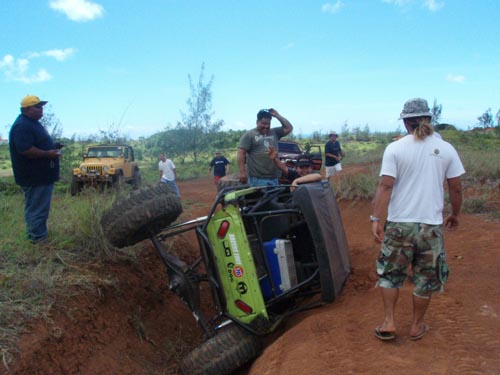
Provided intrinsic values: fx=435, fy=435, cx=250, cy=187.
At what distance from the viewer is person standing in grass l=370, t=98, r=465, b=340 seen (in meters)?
3.12

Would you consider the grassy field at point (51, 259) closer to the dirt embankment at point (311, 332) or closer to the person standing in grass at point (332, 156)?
the dirt embankment at point (311, 332)

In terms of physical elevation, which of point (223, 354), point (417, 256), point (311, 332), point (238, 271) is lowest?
point (223, 354)

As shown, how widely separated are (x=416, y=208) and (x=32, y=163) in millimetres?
3933

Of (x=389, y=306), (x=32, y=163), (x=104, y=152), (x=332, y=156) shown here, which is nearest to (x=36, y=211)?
(x=32, y=163)

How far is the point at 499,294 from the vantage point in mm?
3957

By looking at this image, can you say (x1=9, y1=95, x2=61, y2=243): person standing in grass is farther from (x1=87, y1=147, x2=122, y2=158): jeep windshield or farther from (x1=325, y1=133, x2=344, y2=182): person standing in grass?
(x1=87, y1=147, x2=122, y2=158): jeep windshield

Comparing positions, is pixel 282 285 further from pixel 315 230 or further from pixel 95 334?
pixel 95 334

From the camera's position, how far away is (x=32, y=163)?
15.5 feet

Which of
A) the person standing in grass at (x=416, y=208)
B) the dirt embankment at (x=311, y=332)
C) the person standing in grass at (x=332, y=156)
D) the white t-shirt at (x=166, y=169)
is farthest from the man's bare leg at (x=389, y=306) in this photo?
the white t-shirt at (x=166, y=169)

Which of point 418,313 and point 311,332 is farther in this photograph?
point 311,332

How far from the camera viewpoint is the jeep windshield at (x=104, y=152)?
47.3 ft

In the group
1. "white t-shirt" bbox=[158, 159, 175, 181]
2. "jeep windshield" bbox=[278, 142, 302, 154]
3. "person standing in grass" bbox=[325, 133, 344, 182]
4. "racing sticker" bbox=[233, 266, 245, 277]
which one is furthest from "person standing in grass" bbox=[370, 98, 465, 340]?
"jeep windshield" bbox=[278, 142, 302, 154]

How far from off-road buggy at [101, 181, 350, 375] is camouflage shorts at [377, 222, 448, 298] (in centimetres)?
71

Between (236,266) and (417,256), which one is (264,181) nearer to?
(236,266)
